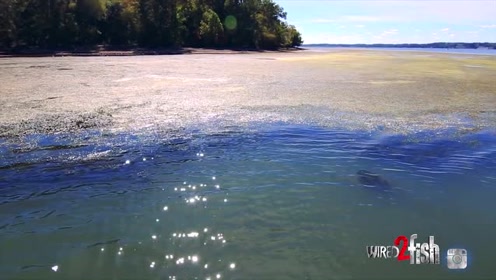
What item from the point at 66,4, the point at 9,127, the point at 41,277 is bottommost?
the point at 41,277

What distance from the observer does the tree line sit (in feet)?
156

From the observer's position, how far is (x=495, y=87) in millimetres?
16234

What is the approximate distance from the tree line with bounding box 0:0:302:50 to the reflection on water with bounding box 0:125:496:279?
44.6 m

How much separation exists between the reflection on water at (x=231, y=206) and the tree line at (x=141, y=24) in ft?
146

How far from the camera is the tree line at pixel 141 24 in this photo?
47.4 metres

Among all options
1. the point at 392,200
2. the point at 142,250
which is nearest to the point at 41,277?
the point at 142,250

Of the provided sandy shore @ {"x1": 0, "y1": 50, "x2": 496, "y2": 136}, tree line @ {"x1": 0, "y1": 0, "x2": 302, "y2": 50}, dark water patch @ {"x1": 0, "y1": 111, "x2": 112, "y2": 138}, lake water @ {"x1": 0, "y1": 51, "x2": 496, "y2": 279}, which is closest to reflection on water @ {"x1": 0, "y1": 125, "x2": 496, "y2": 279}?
lake water @ {"x1": 0, "y1": 51, "x2": 496, "y2": 279}

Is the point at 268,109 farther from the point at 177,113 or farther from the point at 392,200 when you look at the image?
the point at 392,200

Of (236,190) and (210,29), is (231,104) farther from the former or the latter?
(210,29)

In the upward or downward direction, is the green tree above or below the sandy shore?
above

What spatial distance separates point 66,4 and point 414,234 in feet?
184

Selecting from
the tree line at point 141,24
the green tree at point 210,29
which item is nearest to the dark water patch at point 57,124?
the tree line at point 141,24

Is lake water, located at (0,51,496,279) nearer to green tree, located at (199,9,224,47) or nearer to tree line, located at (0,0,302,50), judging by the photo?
tree line, located at (0,0,302,50)

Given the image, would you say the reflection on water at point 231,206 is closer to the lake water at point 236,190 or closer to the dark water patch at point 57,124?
the lake water at point 236,190
